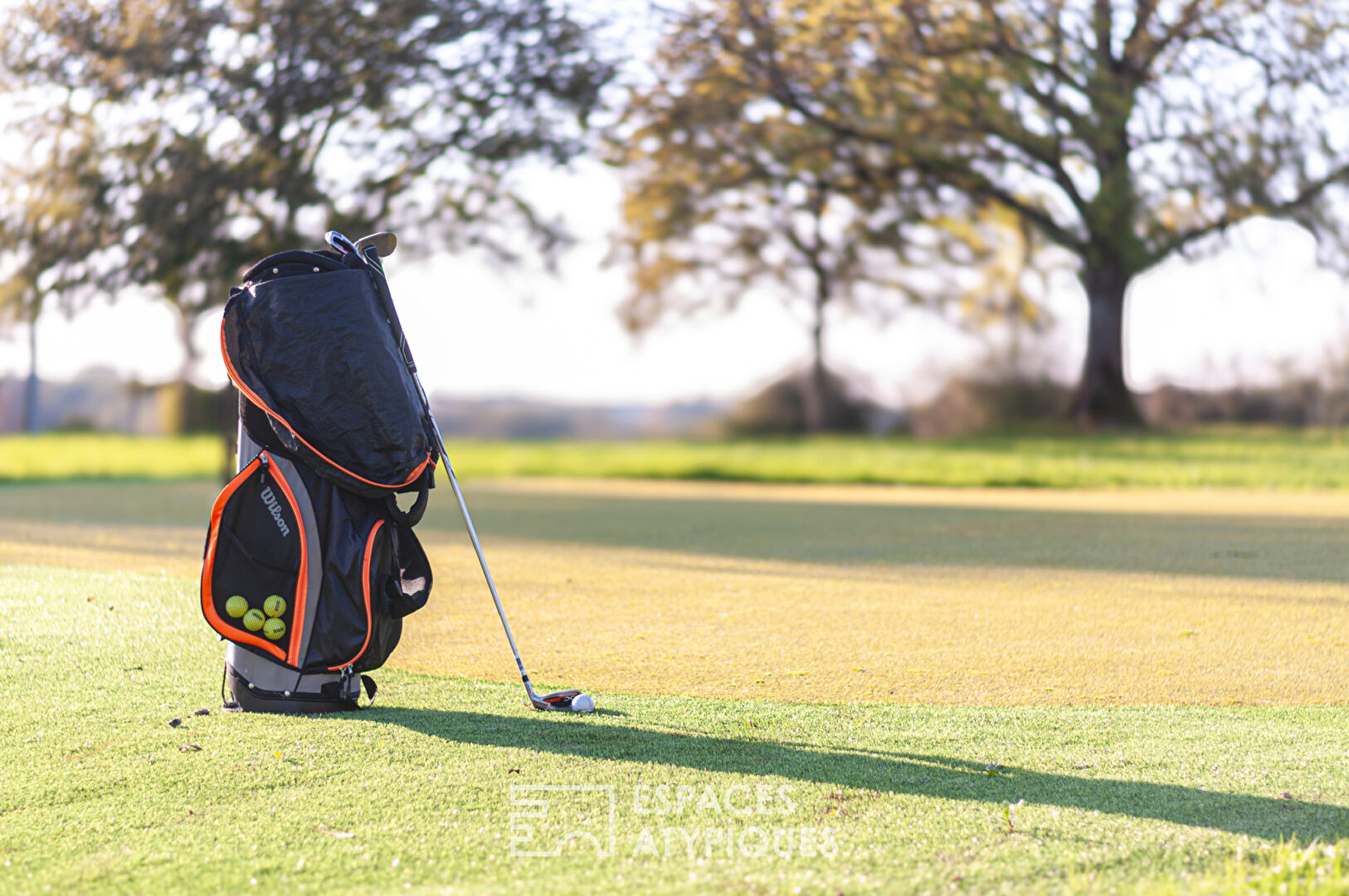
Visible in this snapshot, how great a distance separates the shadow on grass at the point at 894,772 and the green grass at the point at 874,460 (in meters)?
11.2

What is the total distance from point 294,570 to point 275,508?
0.18m

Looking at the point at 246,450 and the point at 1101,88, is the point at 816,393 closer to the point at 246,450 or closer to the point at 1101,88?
the point at 1101,88

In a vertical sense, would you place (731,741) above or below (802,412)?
below

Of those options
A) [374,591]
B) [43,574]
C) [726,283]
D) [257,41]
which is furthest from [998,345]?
[374,591]

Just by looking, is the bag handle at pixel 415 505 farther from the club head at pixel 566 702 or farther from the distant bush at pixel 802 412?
the distant bush at pixel 802 412

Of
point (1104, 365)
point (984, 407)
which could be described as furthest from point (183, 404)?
point (1104, 365)

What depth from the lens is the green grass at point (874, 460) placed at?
13.4 m

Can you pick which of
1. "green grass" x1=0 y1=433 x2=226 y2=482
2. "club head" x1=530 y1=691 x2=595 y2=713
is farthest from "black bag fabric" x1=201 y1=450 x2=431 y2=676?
"green grass" x1=0 y1=433 x2=226 y2=482

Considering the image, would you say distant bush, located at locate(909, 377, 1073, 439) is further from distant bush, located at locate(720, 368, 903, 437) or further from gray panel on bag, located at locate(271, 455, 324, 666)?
gray panel on bag, located at locate(271, 455, 324, 666)

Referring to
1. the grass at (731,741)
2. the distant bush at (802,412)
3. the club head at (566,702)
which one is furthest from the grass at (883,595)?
the distant bush at (802,412)

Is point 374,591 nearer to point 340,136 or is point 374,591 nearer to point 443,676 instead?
point 443,676

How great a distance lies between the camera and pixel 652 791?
2.54 m

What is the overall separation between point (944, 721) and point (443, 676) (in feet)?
5.25

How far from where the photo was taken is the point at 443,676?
3.77m
